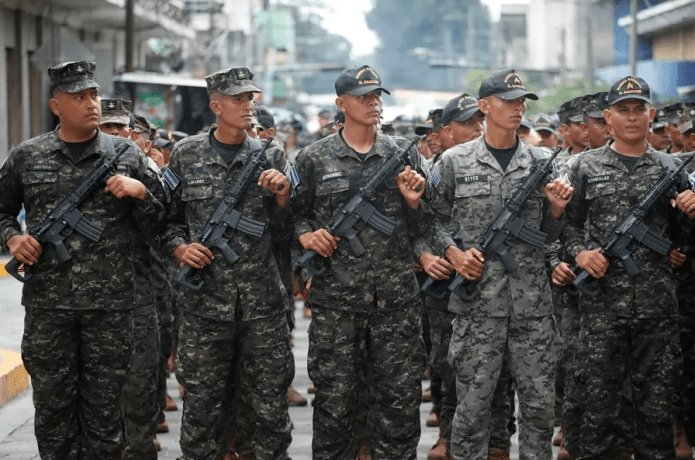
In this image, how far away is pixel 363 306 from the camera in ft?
21.2

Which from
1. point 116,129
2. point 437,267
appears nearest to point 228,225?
point 437,267

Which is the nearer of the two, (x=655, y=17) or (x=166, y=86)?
(x=166, y=86)

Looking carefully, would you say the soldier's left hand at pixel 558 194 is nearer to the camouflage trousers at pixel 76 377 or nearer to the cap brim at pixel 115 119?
the camouflage trousers at pixel 76 377

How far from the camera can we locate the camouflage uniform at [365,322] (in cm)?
648

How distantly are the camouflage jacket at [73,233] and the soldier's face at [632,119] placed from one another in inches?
108

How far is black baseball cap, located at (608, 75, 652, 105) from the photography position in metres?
6.66

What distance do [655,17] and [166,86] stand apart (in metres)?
21.4

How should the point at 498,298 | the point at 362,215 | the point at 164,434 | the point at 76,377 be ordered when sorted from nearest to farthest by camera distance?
the point at 76,377
the point at 362,215
the point at 498,298
the point at 164,434

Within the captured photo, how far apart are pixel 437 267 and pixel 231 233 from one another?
117 centimetres

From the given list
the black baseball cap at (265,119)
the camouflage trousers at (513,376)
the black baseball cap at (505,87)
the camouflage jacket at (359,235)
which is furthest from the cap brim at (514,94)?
the black baseball cap at (265,119)

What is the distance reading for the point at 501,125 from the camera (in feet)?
21.7

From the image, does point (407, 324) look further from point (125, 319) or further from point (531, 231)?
point (125, 319)

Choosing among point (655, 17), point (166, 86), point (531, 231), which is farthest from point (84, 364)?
point (655, 17)

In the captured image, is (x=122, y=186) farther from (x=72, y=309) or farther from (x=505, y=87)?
(x=505, y=87)
